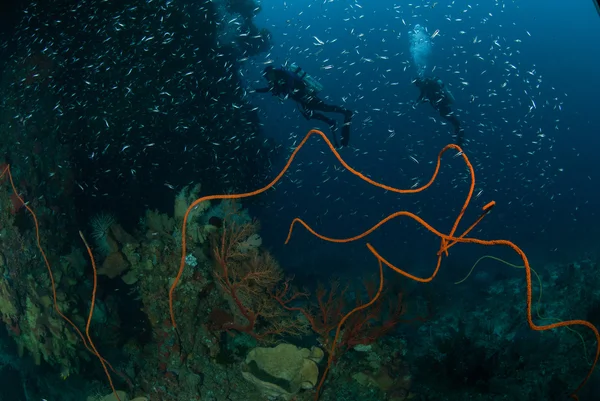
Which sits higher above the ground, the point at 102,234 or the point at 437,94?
the point at 102,234

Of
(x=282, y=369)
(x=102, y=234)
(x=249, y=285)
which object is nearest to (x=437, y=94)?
(x=249, y=285)

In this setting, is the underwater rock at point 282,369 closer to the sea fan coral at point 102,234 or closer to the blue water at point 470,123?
the sea fan coral at point 102,234

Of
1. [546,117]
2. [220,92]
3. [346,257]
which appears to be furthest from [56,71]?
[546,117]

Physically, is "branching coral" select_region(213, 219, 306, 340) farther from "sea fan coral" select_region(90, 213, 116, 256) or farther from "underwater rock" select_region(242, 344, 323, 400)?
"sea fan coral" select_region(90, 213, 116, 256)

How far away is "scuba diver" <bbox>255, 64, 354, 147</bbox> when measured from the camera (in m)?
9.63

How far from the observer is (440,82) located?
569 inches

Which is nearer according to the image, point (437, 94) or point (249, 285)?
point (249, 285)

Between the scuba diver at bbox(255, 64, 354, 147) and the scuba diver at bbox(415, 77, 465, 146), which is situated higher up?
the scuba diver at bbox(255, 64, 354, 147)

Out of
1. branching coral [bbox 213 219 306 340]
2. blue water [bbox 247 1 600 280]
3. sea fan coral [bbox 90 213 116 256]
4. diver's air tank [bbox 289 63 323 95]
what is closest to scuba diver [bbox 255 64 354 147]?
diver's air tank [bbox 289 63 323 95]

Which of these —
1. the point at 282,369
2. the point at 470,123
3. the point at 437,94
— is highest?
the point at 437,94

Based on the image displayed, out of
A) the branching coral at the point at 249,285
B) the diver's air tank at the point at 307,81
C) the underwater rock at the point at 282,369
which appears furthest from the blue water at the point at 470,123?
the underwater rock at the point at 282,369

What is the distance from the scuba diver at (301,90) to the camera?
963 centimetres

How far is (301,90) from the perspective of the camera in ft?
34.5

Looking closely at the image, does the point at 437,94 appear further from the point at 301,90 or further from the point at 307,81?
the point at 301,90
